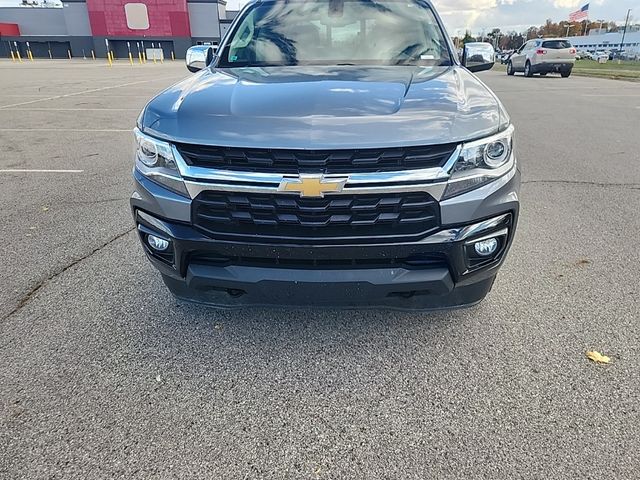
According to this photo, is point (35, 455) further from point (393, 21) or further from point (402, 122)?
point (393, 21)

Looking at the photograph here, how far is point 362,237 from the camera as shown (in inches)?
83.7

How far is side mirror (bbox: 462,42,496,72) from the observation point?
13.2ft

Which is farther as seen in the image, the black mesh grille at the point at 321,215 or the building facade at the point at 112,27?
the building facade at the point at 112,27

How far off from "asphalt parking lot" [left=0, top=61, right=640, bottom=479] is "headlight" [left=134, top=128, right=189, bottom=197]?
0.92 metres

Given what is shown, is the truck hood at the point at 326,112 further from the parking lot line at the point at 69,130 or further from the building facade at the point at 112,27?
the building facade at the point at 112,27

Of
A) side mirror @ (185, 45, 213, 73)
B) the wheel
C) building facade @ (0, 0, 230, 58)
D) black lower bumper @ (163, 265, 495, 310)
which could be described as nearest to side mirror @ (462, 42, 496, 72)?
side mirror @ (185, 45, 213, 73)

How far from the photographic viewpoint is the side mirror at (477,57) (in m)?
4.04

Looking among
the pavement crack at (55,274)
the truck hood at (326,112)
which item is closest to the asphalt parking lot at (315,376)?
the pavement crack at (55,274)

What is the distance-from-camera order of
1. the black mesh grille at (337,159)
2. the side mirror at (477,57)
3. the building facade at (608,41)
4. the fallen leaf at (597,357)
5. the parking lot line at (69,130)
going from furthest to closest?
the building facade at (608,41) → the parking lot line at (69,130) → the side mirror at (477,57) → the fallen leaf at (597,357) → the black mesh grille at (337,159)

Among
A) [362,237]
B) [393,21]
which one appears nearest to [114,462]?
[362,237]

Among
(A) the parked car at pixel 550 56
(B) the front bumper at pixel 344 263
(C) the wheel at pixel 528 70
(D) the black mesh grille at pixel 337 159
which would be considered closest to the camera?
(D) the black mesh grille at pixel 337 159

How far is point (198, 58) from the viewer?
13.6ft

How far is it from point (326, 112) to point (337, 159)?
0.88ft

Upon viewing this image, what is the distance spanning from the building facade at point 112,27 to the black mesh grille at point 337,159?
58.6m
